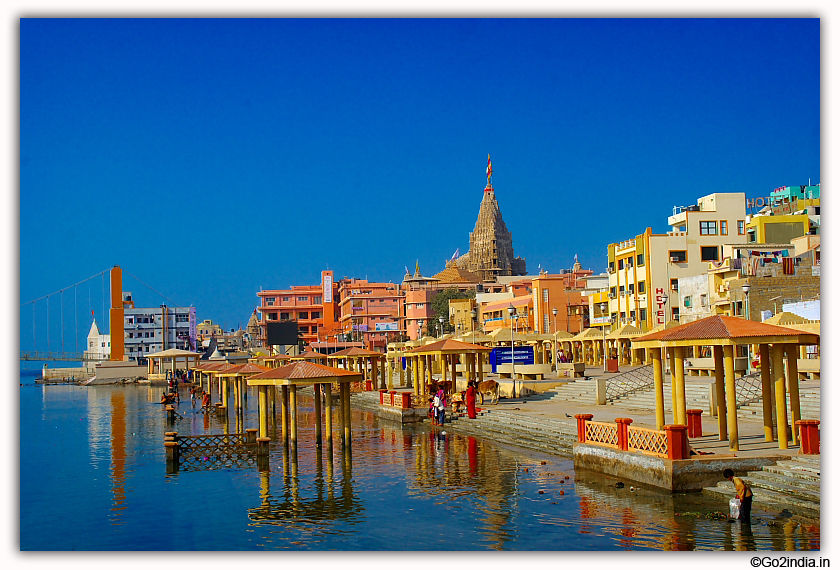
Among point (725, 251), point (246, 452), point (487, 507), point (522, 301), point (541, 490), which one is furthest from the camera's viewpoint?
point (522, 301)

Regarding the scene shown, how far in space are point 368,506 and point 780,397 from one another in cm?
795

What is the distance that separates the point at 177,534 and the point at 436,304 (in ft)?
302

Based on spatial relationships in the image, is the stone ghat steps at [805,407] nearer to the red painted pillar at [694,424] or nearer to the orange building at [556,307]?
the red painted pillar at [694,424]

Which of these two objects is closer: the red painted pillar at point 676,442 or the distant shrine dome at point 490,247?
the red painted pillar at point 676,442

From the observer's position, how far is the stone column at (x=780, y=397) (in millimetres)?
15477

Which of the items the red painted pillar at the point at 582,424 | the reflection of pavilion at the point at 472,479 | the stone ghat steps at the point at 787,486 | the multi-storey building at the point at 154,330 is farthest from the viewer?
the multi-storey building at the point at 154,330

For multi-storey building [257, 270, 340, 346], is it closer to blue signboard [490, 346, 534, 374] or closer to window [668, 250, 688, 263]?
window [668, 250, 688, 263]

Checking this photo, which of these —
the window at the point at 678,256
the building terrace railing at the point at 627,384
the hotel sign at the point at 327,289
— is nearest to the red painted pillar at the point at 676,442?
the building terrace railing at the point at 627,384

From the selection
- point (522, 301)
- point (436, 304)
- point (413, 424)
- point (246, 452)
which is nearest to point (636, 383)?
point (413, 424)

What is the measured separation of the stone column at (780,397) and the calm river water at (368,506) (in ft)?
7.96

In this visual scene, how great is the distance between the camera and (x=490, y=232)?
16025 centimetres

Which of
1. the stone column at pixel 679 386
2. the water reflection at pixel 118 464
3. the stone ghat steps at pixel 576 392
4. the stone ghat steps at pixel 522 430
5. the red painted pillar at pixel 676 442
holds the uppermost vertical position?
the stone column at pixel 679 386

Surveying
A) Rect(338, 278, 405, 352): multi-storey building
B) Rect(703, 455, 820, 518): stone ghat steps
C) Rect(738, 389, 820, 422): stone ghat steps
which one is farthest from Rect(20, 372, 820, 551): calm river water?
Rect(338, 278, 405, 352): multi-storey building

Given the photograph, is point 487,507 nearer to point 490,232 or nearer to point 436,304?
point 436,304
